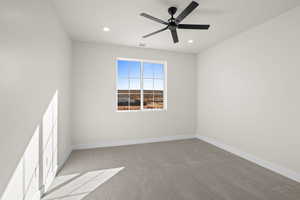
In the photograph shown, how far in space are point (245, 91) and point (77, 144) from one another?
4.22 meters

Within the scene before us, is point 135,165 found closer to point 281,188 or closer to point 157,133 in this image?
point 157,133

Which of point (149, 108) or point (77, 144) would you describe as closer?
point (77, 144)

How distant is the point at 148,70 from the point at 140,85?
547 mm

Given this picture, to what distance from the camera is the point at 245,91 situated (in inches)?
109

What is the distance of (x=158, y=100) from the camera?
163 inches

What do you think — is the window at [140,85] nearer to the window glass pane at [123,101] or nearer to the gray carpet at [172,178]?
the window glass pane at [123,101]

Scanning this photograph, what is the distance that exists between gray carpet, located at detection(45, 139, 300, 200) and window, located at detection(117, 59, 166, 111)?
1413 mm

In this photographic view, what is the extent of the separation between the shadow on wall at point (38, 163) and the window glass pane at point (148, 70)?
8.09 feet

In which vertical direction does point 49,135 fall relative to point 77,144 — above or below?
above

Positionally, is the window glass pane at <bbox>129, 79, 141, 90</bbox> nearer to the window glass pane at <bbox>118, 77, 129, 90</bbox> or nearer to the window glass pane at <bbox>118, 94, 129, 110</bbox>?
the window glass pane at <bbox>118, 77, 129, 90</bbox>

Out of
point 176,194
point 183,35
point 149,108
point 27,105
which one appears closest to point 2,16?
point 27,105

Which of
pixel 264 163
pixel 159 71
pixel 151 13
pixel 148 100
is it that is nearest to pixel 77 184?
pixel 148 100

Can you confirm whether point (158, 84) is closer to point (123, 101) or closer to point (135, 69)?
point (135, 69)

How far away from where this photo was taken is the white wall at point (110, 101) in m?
3.31
